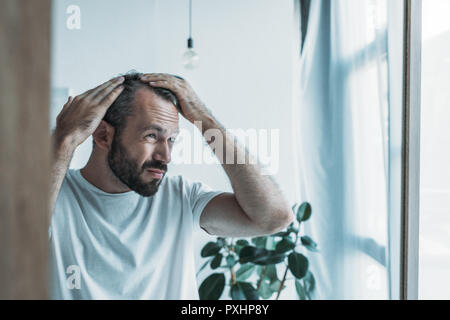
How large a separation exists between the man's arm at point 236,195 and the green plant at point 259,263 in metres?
0.05

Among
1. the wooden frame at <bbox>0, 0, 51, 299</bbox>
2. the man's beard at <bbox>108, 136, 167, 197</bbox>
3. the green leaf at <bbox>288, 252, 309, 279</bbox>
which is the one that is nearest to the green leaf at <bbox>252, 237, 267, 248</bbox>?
the green leaf at <bbox>288, 252, 309, 279</bbox>

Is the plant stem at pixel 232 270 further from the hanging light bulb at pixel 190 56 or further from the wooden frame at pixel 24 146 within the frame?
the wooden frame at pixel 24 146

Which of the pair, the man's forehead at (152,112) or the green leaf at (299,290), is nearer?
the man's forehead at (152,112)

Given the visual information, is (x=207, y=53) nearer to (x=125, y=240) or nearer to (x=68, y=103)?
(x=68, y=103)

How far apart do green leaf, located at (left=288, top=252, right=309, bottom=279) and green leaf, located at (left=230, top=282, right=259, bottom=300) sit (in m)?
0.14

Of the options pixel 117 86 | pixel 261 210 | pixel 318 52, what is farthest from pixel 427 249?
pixel 117 86

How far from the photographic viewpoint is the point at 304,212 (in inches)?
49.7

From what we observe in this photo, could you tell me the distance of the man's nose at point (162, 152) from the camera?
116 cm

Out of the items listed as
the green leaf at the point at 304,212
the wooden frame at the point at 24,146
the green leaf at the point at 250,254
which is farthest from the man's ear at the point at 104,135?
the wooden frame at the point at 24,146

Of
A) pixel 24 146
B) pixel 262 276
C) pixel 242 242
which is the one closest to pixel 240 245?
pixel 242 242

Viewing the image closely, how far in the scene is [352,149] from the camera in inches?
52.4

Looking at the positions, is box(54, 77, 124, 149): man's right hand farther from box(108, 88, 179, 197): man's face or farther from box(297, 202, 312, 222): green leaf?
box(297, 202, 312, 222): green leaf

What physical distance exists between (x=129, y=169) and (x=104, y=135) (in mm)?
125
